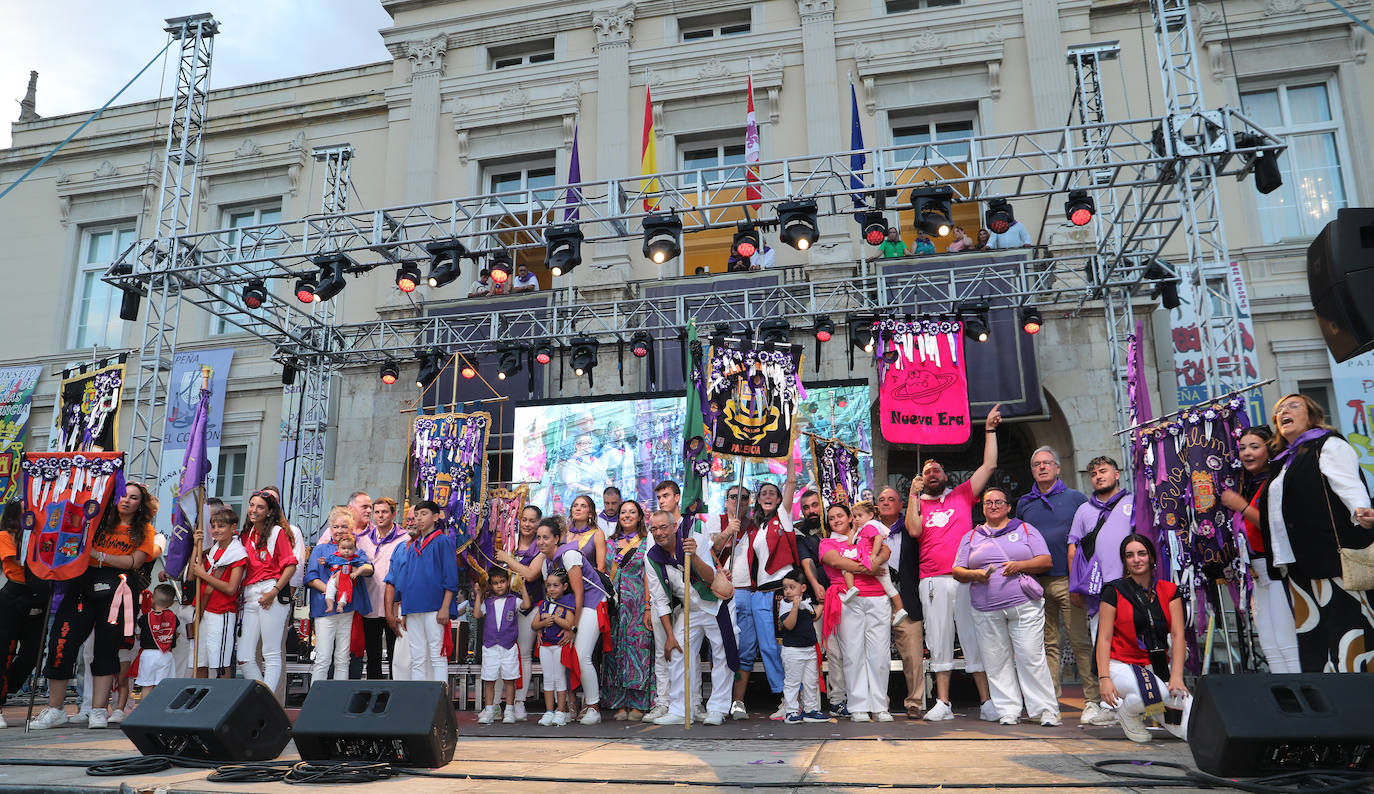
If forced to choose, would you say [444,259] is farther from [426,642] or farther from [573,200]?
[426,642]

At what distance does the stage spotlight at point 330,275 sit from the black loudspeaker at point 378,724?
6482 mm

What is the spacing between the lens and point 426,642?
721 cm

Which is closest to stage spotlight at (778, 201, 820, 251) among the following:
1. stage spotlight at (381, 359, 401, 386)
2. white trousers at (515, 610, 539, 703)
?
white trousers at (515, 610, 539, 703)

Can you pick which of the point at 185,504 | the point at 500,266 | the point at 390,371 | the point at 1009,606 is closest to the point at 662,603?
the point at 1009,606

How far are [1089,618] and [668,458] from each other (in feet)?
23.3

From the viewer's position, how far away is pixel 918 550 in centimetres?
720

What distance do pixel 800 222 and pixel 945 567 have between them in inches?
153

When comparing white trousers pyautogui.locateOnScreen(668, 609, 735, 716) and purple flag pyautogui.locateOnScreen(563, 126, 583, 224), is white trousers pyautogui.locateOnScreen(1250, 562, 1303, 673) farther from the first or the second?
purple flag pyautogui.locateOnScreen(563, 126, 583, 224)

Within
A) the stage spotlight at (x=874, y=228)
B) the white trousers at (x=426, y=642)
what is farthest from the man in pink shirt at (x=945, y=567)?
the white trousers at (x=426, y=642)

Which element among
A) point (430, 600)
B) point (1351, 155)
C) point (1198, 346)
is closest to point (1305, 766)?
point (430, 600)

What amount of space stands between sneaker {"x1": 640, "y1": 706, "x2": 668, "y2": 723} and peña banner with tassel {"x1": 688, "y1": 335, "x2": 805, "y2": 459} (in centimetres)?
197

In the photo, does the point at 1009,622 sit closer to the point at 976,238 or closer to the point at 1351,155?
the point at 976,238

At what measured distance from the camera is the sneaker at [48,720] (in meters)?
6.79

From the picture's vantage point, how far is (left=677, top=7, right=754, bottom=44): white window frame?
15.8m
